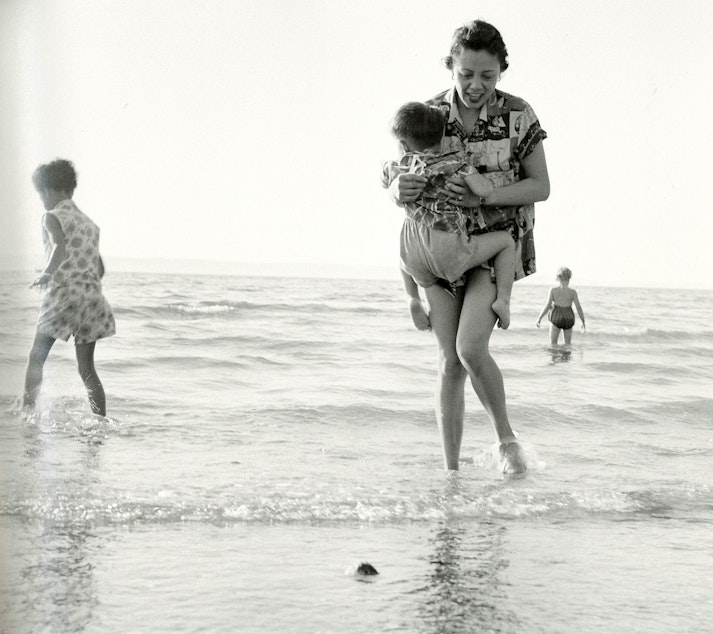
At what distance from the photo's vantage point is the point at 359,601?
93.3 inches

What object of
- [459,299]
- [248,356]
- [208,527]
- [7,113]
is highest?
[7,113]

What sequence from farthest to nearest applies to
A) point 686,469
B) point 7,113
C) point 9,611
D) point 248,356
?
point 248,356 → point 686,469 → point 9,611 → point 7,113

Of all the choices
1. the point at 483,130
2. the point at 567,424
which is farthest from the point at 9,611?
the point at 567,424

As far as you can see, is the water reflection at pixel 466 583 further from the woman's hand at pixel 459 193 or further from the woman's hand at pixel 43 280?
the woman's hand at pixel 43 280

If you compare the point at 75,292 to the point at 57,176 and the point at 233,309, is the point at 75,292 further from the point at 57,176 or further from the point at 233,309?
the point at 233,309

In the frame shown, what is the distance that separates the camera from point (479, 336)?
379 centimetres

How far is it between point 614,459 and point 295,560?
2.51 meters

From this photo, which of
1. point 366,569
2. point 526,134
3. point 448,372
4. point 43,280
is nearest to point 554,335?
point 43,280

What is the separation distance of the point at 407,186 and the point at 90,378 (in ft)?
8.61

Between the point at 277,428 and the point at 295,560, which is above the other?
the point at 295,560

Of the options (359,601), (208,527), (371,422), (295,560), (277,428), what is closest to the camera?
(359,601)

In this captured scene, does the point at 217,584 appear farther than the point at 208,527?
No

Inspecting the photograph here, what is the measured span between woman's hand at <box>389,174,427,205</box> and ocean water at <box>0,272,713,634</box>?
3.57 feet

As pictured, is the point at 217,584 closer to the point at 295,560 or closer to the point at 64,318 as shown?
the point at 295,560
